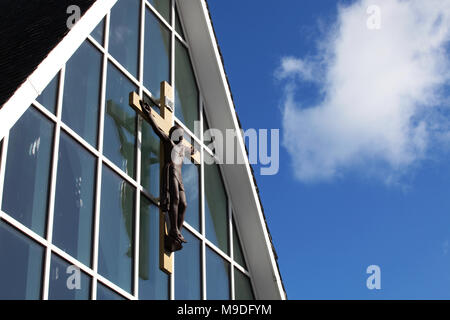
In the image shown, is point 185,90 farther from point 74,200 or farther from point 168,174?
point 74,200

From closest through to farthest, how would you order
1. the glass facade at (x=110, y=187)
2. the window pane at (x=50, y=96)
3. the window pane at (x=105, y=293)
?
the glass facade at (x=110, y=187)
the window pane at (x=50, y=96)
the window pane at (x=105, y=293)

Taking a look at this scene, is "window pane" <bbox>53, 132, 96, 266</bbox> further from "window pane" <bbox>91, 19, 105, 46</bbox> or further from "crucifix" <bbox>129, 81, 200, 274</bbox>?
"window pane" <bbox>91, 19, 105, 46</bbox>

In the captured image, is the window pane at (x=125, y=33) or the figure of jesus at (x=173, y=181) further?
the window pane at (x=125, y=33)

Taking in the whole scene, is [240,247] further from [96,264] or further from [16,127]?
[16,127]

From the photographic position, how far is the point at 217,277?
43.8 feet

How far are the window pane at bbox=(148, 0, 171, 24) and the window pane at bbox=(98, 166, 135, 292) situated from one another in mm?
3315

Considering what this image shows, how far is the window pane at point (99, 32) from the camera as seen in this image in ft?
38.6

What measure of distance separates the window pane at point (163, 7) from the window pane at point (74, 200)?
3663 mm

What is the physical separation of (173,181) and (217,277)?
1.94 m

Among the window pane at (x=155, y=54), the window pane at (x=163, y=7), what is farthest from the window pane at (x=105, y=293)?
the window pane at (x=163, y=7)

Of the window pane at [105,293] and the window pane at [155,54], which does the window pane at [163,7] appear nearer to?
the window pane at [155,54]

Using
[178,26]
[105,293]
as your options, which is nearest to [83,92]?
[105,293]

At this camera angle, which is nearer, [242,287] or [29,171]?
[29,171]

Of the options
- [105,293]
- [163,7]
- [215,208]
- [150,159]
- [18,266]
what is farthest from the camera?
[163,7]
